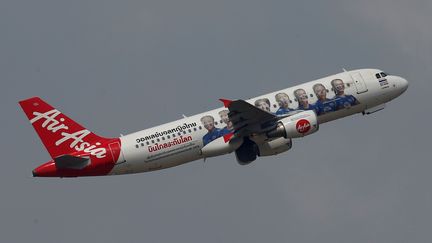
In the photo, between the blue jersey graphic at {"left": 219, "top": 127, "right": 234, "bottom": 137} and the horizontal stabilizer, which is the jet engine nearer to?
the blue jersey graphic at {"left": 219, "top": 127, "right": 234, "bottom": 137}

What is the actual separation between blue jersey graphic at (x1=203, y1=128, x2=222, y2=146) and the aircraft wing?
142 cm

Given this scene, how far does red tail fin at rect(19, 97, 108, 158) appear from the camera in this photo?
85.9 meters

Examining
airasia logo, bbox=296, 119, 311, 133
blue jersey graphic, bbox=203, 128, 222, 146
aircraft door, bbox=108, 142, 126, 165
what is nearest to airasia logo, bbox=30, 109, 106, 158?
aircraft door, bbox=108, 142, 126, 165

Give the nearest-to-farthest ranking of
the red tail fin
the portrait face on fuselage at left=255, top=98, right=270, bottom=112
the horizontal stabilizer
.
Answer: the horizontal stabilizer → the red tail fin → the portrait face on fuselage at left=255, top=98, right=270, bottom=112

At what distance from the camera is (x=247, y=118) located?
86.0 meters

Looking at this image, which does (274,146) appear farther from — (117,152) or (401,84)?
(117,152)

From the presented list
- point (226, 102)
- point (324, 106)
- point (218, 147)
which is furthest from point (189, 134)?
point (324, 106)

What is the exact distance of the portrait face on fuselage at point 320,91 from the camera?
88.4 metres

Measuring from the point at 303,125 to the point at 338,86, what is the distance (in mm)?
5677

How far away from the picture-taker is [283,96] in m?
88.1

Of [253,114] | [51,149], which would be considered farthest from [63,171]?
[253,114]

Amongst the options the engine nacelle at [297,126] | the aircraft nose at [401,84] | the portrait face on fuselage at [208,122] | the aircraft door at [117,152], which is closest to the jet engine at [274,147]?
the engine nacelle at [297,126]

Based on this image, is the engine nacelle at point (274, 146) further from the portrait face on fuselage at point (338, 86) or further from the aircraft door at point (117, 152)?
the aircraft door at point (117, 152)

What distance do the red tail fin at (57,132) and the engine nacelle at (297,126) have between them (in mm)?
13758
